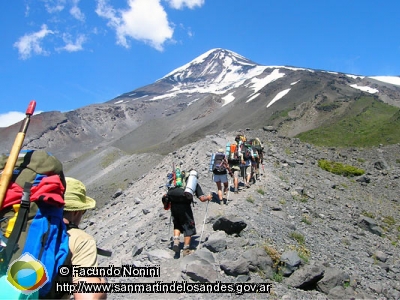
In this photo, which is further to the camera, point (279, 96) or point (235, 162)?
point (279, 96)

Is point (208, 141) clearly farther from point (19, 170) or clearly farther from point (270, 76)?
point (270, 76)

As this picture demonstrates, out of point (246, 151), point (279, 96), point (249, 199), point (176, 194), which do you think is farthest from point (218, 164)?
point (279, 96)

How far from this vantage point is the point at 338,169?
23.9 m

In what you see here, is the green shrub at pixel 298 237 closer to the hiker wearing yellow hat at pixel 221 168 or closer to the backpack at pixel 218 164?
the hiker wearing yellow hat at pixel 221 168

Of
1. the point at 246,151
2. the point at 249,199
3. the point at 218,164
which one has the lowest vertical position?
the point at 249,199

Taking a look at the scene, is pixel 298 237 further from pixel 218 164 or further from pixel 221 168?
pixel 218 164

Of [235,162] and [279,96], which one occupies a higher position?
[279,96]

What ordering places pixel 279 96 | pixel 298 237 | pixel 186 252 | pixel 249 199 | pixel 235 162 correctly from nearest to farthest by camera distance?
pixel 186 252, pixel 298 237, pixel 249 199, pixel 235 162, pixel 279 96

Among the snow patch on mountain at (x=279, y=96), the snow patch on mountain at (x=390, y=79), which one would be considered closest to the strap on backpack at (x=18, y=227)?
the snow patch on mountain at (x=279, y=96)

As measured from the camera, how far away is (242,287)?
6328 millimetres

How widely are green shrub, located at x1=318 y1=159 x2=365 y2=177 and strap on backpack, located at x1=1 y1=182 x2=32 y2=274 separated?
23.4 metres

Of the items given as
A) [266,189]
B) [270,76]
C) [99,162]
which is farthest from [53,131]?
[266,189]

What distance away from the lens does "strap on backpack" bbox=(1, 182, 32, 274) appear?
2164mm

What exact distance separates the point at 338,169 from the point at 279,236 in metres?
16.5
